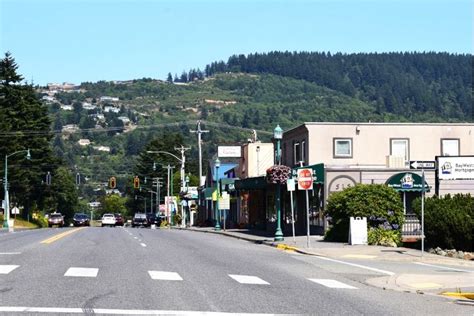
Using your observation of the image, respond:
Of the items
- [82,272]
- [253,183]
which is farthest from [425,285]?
[253,183]

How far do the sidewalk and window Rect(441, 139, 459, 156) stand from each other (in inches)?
Answer: 591

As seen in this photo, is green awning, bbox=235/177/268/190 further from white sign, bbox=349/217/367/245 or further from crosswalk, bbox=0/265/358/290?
crosswalk, bbox=0/265/358/290

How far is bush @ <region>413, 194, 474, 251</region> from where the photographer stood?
98.3 ft

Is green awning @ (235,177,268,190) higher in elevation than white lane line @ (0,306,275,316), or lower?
higher

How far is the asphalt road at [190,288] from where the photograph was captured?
14.2 metres

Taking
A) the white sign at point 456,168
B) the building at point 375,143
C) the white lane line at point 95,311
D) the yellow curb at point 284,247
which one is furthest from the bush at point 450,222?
the white lane line at point 95,311

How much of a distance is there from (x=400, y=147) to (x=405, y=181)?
7900 millimetres

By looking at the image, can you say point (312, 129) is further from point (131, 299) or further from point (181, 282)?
point (131, 299)

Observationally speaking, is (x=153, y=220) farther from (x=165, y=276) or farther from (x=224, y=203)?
(x=165, y=276)

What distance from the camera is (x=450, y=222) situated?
3030 cm

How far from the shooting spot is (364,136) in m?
50.4

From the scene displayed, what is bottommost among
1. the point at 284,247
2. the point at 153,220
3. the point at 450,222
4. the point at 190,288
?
the point at 153,220

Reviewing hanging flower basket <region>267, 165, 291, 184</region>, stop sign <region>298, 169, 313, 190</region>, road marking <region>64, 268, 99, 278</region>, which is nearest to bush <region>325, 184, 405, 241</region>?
hanging flower basket <region>267, 165, 291, 184</region>

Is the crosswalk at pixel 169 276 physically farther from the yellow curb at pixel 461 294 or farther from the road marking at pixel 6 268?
the yellow curb at pixel 461 294
